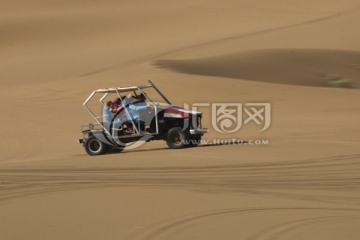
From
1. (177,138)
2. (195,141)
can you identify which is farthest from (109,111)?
(195,141)

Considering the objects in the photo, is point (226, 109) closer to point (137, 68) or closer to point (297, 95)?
point (297, 95)

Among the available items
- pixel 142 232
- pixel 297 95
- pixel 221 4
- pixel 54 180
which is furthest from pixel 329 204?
pixel 221 4

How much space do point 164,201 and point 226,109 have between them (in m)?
13.3

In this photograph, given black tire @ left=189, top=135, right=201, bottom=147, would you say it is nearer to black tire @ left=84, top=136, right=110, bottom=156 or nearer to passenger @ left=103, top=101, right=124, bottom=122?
passenger @ left=103, top=101, right=124, bottom=122

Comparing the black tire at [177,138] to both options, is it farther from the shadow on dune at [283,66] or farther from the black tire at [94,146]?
the shadow on dune at [283,66]

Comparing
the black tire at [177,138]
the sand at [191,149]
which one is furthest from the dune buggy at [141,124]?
the sand at [191,149]

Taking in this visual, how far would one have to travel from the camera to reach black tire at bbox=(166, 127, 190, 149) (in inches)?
606

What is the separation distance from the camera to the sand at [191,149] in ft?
26.2

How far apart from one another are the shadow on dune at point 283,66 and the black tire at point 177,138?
524 inches

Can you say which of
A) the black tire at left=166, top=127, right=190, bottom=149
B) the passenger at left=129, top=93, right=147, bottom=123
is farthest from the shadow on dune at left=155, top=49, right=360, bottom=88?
the black tire at left=166, top=127, right=190, bottom=149

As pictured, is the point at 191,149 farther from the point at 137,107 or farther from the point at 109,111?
the point at 109,111

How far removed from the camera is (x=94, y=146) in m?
16.0

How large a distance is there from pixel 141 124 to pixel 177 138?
2.43ft

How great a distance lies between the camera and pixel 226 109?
876 inches
